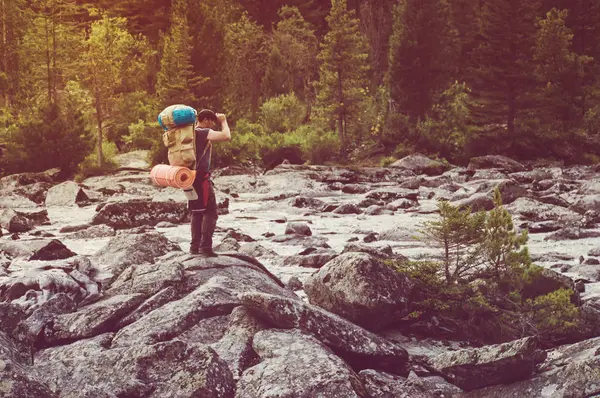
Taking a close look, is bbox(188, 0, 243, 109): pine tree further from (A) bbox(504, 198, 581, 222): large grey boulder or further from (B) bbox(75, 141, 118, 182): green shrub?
(A) bbox(504, 198, 581, 222): large grey boulder

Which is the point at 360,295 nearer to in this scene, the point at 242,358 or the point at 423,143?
the point at 242,358

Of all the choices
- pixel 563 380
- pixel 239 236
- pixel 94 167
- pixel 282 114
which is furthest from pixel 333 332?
pixel 282 114

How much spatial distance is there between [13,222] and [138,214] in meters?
3.32

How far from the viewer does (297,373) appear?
241 inches

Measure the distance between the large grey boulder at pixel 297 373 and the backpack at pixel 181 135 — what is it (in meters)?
2.65

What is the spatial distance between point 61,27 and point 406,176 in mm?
24540

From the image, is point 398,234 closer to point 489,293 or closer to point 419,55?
point 489,293

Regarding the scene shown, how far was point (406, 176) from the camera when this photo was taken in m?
35.9

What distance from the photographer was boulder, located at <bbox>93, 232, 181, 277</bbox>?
11.9 meters

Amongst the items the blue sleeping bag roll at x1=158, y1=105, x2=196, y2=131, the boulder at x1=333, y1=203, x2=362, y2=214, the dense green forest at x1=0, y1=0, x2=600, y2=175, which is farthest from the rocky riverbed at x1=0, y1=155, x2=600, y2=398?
the dense green forest at x1=0, y1=0, x2=600, y2=175

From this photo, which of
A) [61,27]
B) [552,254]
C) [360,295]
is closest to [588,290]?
[552,254]

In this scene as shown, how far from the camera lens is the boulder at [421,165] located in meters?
37.5

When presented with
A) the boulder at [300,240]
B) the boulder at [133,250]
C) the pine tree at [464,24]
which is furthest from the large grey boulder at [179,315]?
the pine tree at [464,24]

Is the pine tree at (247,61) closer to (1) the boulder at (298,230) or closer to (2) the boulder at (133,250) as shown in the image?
(1) the boulder at (298,230)
